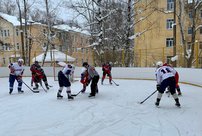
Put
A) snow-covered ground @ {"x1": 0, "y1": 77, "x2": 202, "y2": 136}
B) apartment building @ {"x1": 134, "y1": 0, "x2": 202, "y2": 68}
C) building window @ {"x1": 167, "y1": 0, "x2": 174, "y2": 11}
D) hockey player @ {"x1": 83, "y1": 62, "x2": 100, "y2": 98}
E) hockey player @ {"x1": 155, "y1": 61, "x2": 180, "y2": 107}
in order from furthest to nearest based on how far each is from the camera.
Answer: building window @ {"x1": 167, "y1": 0, "x2": 174, "y2": 11} → apartment building @ {"x1": 134, "y1": 0, "x2": 202, "y2": 68} → hockey player @ {"x1": 83, "y1": 62, "x2": 100, "y2": 98} → hockey player @ {"x1": 155, "y1": 61, "x2": 180, "y2": 107} → snow-covered ground @ {"x1": 0, "y1": 77, "x2": 202, "y2": 136}

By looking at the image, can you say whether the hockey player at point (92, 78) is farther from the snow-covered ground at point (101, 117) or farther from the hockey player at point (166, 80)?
the hockey player at point (166, 80)

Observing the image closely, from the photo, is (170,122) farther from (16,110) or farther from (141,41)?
(141,41)

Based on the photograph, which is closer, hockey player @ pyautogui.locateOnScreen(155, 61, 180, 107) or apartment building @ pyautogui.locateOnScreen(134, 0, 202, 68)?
hockey player @ pyautogui.locateOnScreen(155, 61, 180, 107)

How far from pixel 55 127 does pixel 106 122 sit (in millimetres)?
1002

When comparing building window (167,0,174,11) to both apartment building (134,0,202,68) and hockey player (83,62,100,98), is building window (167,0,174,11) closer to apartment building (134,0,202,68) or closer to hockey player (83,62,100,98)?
apartment building (134,0,202,68)

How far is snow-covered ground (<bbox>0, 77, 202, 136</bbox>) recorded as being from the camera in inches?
174

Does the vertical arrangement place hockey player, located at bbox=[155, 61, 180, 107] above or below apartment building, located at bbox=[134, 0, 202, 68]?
below

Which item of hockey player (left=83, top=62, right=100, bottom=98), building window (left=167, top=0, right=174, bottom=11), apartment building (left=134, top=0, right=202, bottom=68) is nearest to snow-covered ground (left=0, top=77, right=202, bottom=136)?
hockey player (left=83, top=62, right=100, bottom=98)

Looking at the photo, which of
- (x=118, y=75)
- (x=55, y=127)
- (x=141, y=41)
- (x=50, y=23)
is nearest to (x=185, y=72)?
(x=118, y=75)

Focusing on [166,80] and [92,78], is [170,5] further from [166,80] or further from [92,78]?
[166,80]

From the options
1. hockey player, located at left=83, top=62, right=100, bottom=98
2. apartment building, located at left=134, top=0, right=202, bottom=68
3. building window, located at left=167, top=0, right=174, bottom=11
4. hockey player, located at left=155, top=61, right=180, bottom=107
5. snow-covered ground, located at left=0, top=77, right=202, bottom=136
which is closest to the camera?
snow-covered ground, located at left=0, top=77, right=202, bottom=136

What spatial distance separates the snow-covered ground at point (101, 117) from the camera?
4414mm

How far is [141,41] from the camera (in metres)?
24.4

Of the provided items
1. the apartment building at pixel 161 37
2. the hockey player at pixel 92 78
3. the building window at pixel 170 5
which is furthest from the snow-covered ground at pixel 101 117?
the building window at pixel 170 5
